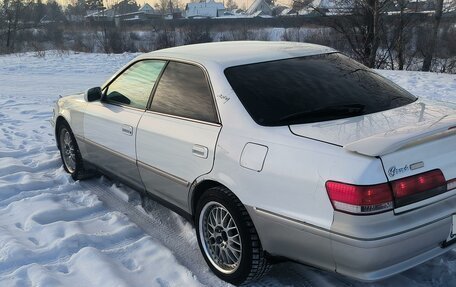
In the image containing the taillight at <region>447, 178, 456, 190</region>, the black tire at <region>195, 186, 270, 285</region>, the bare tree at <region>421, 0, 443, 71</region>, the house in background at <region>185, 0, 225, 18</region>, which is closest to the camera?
the taillight at <region>447, 178, 456, 190</region>

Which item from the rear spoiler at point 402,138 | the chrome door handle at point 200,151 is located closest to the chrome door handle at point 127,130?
the chrome door handle at point 200,151

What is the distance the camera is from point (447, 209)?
2.54m

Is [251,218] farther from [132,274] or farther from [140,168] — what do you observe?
[140,168]

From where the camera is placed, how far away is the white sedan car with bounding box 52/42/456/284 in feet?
7.86

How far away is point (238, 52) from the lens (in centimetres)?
368

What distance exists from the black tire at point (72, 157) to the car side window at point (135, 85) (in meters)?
0.92

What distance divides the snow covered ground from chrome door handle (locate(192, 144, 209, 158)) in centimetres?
82

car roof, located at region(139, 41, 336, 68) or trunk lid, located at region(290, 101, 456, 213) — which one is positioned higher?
car roof, located at region(139, 41, 336, 68)

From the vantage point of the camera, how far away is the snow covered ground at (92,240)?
10.4 feet

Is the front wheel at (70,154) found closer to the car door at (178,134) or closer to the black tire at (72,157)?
the black tire at (72,157)

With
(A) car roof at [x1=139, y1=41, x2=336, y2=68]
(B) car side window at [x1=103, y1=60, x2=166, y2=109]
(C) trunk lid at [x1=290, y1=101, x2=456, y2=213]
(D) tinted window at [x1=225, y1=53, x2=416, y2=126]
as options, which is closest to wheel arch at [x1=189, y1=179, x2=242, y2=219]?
(D) tinted window at [x1=225, y1=53, x2=416, y2=126]

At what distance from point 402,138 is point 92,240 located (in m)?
2.54

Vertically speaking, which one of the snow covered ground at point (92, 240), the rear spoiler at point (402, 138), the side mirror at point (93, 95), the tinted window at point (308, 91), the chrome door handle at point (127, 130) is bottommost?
the snow covered ground at point (92, 240)

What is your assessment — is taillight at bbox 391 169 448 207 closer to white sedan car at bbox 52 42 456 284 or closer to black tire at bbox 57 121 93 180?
white sedan car at bbox 52 42 456 284
